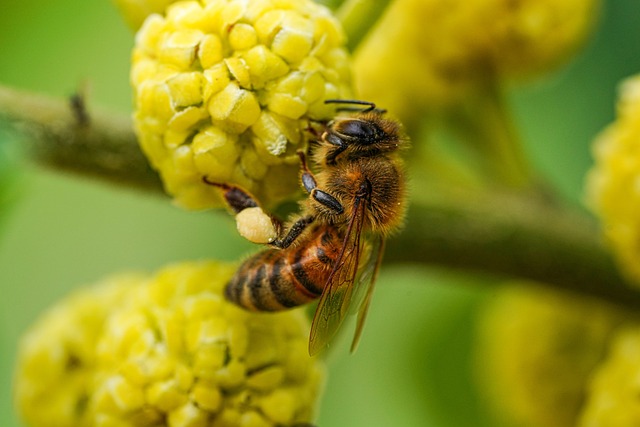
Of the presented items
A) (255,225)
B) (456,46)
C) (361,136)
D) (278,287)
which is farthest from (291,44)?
(456,46)

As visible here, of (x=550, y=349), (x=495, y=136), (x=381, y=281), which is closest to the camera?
(x=495, y=136)

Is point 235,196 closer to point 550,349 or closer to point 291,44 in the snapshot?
point 291,44

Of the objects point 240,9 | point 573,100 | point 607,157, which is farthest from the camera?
point 573,100

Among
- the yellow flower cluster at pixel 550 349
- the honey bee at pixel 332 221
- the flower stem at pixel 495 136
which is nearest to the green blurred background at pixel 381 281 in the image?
the yellow flower cluster at pixel 550 349

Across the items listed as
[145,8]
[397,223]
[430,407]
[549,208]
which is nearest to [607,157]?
[549,208]

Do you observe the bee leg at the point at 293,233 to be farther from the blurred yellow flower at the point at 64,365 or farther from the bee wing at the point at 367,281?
the blurred yellow flower at the point at 64,365

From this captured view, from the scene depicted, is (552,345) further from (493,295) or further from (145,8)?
(145,8)

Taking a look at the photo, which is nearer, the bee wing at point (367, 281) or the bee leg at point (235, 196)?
the bee leg at point (235, 196)
